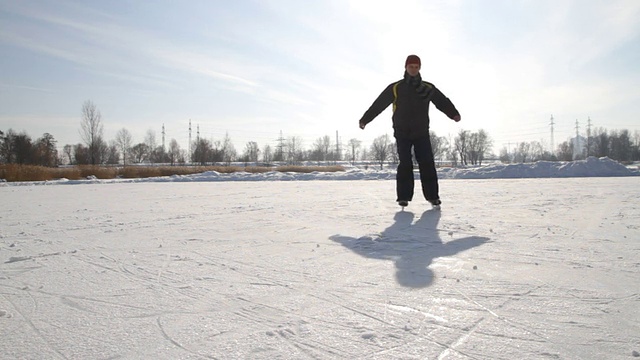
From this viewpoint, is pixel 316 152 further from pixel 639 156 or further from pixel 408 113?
pixel 408 113

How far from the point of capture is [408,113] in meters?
4.21

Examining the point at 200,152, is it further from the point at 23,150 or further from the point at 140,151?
the point at 140,151

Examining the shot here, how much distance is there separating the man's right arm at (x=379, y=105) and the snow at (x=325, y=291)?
6.35 feet

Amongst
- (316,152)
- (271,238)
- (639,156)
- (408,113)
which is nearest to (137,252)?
(271,238)

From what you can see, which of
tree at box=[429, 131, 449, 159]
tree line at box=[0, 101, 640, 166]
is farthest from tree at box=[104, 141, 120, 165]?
tree at box=[429, 131, 449, 159]

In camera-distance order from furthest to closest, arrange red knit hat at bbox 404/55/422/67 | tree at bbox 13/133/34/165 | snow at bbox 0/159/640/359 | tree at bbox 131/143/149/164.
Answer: tree at bbox 131/143/149/164
tree at bbox 13/133/34/165
red knit hat at bbox 404/55/422/67
snow at bbox 0/159/640/359

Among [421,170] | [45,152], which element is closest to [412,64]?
[421,170]

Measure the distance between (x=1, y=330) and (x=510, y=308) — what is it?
61.9 inches

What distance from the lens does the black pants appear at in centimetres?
409

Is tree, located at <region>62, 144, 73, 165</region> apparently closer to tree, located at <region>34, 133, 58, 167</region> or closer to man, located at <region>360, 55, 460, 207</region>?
tree, located at <region>34, 133, 58, 167</region>

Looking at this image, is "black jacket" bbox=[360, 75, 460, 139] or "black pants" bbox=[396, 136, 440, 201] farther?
"black jacket" bbox=[360, 75, 460, 139]

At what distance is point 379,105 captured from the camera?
4418 mm

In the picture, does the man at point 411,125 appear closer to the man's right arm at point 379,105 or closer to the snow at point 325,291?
the man's right arm at point 379,105

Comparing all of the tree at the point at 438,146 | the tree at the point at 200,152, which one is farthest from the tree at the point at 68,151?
the tree at the point at 438,146
